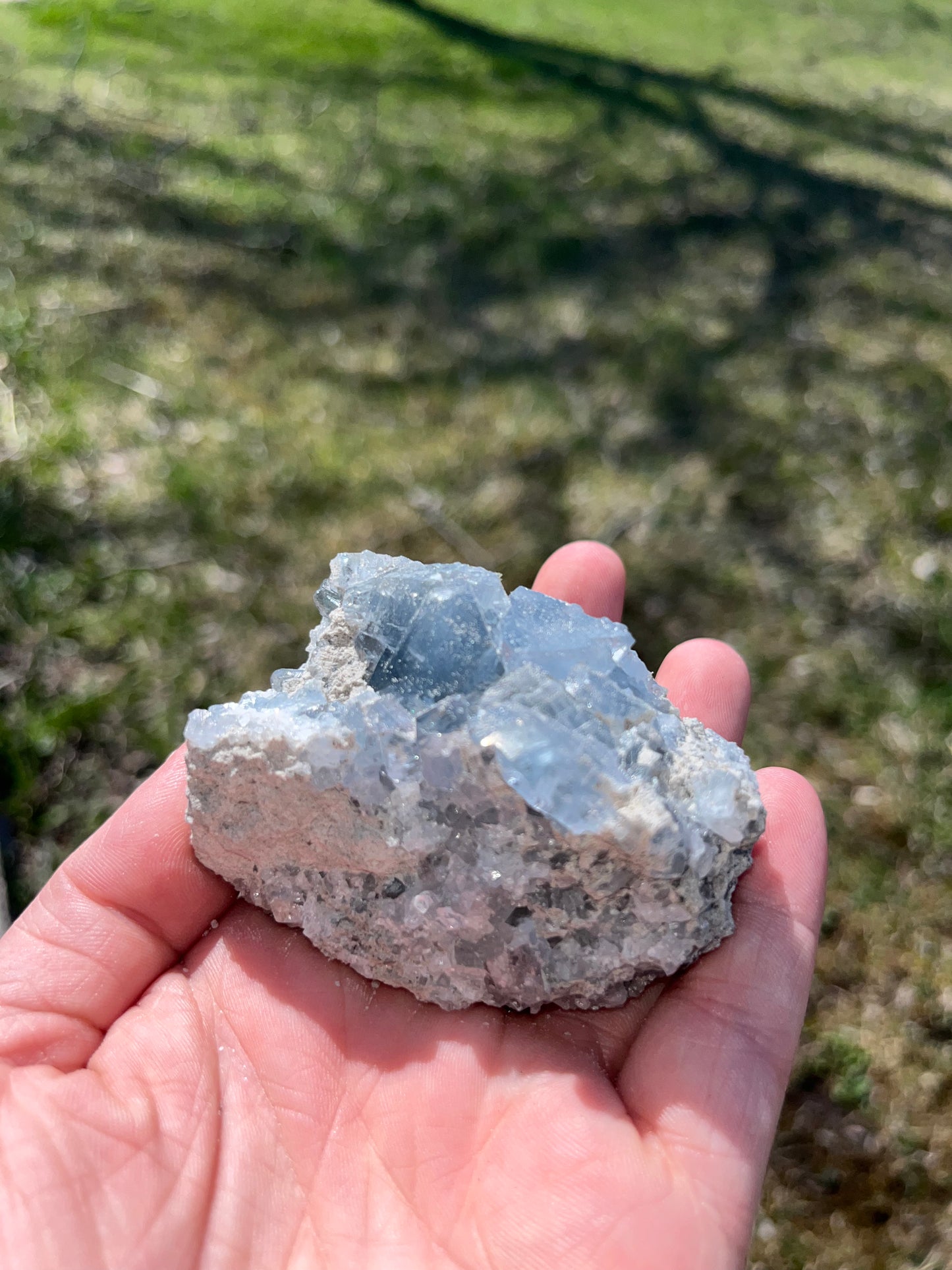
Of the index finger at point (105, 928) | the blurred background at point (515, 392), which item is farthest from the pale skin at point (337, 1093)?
the blurred background at point (515, 392)

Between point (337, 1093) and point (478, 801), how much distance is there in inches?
21.5

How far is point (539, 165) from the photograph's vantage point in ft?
16.6

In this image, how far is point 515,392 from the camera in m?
3.93

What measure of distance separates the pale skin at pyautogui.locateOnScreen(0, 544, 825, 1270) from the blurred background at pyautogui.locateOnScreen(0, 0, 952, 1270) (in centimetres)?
87

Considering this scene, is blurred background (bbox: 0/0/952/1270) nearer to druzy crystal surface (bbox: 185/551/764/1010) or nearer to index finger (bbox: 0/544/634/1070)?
index finger (bbox: 0/544/634/1070)

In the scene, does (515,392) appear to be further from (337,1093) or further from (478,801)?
(337,1093)

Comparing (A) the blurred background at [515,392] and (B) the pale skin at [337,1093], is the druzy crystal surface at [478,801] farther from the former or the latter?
(A) the blurred background at [515,392]

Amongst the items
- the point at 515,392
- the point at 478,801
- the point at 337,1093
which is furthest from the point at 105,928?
the point at 515,392

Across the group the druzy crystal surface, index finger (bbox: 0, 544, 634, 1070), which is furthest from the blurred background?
the druzy crystal surface

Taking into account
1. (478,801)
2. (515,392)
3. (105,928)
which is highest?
(478,801)

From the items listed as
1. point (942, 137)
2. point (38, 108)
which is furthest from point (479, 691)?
point (942, 137)

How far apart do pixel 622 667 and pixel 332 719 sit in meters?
0.51

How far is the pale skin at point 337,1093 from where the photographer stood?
60.1 inches

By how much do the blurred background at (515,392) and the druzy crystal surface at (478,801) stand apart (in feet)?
3.29
